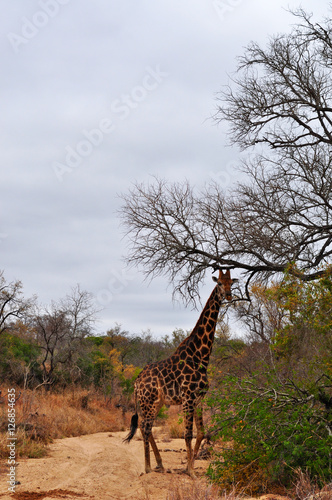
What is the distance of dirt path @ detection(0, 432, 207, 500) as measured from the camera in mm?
8227

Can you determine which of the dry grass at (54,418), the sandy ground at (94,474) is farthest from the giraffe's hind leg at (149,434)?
the dry grass at (54,418)

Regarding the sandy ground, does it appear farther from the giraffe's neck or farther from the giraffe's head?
the giraffe's head

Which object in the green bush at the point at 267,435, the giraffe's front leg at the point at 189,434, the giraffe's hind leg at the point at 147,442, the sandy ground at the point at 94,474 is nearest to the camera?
the green bush at the point at 267,435

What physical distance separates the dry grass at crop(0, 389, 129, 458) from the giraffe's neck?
13.6 ft

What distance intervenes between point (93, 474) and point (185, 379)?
2584 mm

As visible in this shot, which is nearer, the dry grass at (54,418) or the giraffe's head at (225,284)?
the giraffe's head at (225,284)

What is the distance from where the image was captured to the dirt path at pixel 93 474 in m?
8.23

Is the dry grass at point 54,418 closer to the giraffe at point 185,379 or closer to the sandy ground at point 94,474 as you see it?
the sandy ground at point 94,474

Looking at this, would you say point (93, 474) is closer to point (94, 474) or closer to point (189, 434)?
point (94, 474)

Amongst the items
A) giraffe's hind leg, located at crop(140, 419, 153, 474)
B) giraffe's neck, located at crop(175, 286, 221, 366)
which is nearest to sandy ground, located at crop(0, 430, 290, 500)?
giraffe's hind leg, located at crop(140, 419, 153, 474)

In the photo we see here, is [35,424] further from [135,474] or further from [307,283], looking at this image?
[307,283]

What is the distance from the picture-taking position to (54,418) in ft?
48.7

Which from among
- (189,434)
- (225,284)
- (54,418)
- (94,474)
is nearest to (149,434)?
(189,434)

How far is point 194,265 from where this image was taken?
592 inches
